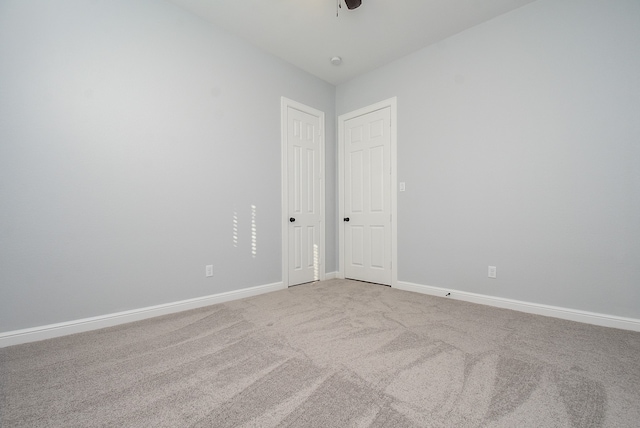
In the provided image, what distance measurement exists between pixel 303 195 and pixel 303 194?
0.01 metres

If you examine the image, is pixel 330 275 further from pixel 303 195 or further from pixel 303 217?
pixel 303 195

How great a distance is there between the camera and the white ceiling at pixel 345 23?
2693 millimetres

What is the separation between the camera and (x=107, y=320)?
2.30 metres

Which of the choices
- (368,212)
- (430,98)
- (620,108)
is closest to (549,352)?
(620,108)

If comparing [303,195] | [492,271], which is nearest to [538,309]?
[492,271]

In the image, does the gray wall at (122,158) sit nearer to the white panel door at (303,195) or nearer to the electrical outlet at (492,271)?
the white panel door at (303,195)

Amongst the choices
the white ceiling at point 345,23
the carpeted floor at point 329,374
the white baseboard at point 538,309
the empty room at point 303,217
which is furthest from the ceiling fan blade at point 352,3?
the white baseboard at point 538,309

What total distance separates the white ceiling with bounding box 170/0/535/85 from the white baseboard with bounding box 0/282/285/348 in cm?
294

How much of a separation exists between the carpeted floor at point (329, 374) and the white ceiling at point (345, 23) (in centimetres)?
300

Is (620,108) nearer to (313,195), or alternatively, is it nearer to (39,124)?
(313,195)

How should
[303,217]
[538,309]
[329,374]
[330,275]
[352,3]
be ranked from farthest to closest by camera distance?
[330,275] < [303,217] < [538,309] < [352,3] < [329,374]

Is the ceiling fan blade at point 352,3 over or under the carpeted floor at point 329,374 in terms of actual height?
over

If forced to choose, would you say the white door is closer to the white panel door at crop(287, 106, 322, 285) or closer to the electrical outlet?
the white panel door at crop(287, 106, 322, 285)

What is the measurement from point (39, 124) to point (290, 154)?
94.2 inches
